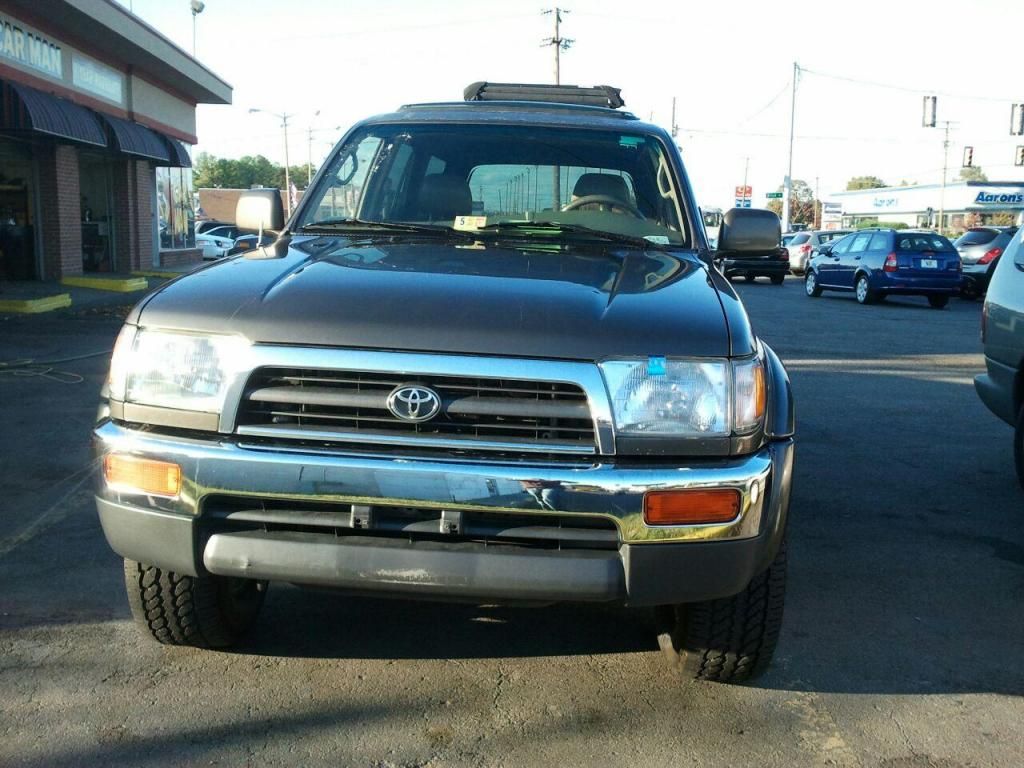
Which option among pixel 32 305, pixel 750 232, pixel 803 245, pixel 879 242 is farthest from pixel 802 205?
pixel 750 232

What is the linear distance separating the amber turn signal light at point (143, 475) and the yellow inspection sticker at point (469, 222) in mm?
1722

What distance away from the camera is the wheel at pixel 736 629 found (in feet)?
10.6

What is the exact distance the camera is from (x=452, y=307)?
294 centimetres

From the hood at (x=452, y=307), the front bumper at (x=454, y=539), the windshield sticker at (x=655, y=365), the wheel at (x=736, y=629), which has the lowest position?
the wheel at (x=736, y=629)

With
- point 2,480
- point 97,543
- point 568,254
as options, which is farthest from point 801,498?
point 2,480

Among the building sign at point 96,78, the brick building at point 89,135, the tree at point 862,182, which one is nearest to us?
the brick building at point 89,135

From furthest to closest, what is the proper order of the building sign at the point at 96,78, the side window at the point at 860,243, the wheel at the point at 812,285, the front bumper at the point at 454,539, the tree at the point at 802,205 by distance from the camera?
the tree at the point at 802,205 < the wheel at the point at 812,285 < the side window at the point at 860,243 < the building sign at the point at 96,78 < the front bumper at the point at 454,539

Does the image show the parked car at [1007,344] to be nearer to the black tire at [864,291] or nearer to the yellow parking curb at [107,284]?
the black tire at [864,291]

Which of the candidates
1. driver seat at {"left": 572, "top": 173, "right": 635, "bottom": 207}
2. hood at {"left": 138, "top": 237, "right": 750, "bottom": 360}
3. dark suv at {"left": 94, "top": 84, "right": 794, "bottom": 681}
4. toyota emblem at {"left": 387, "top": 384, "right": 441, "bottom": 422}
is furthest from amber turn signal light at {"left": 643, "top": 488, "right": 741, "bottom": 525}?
driver seat at {"left": 572, "top": 173, "right": 635, "bottom": 207}

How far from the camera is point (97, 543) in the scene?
472 cm

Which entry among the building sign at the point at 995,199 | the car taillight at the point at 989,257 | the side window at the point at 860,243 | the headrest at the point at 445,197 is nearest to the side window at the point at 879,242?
the side window at the point at 860,243

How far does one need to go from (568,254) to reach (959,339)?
504 inches

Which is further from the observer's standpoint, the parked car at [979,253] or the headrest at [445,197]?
the parked car at [979,253]

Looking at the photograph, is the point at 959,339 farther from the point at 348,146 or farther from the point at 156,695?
the point at 156,695
